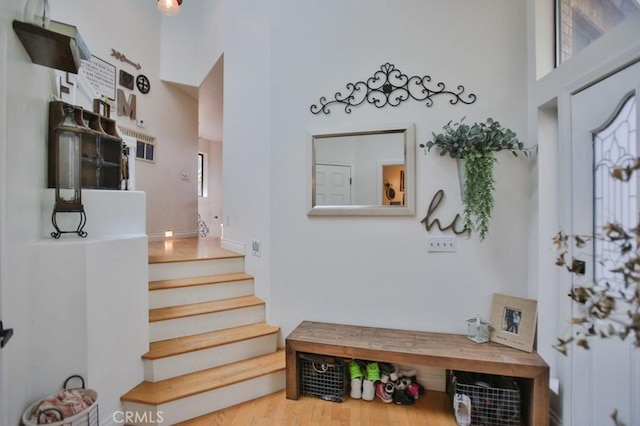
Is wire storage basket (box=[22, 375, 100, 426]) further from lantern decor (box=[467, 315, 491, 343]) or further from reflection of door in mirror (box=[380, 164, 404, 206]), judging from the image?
lantern decor (box=[467, 315, 491, 343])

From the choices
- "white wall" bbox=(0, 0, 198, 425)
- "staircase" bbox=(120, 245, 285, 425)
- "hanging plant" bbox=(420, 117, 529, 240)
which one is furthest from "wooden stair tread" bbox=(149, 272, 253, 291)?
"hanging plant" bbox=(420, 117, 529, 240)

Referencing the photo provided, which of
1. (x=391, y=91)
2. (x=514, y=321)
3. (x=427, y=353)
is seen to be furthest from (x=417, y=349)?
(x=391, y=91)

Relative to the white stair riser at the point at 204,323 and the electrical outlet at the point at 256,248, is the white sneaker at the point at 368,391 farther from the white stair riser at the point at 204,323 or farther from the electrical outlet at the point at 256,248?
the electrical outlet at the point at 256,248

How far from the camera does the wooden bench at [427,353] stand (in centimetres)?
174

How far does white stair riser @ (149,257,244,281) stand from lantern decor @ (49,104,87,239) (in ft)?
2.93

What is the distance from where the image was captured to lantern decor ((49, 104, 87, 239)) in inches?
65.5

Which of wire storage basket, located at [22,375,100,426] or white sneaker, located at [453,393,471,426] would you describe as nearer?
wire storage basket, located at [22,375,100,426]

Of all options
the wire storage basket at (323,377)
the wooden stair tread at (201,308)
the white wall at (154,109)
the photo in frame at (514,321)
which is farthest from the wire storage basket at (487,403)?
the white wall at (154,109)

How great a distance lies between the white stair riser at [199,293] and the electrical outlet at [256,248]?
0.28 meters

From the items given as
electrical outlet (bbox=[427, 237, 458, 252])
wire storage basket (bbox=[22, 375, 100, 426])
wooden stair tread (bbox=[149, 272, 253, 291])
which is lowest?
wire storage basket (bbox=[22, 375, 100, 426])

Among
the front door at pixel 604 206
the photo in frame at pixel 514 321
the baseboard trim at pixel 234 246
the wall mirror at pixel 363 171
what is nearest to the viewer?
the front door at pixel 604 206

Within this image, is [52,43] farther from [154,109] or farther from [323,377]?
[154,109]

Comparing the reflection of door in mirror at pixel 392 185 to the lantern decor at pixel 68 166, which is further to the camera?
the reflection of door in mirror at pixel 392 185

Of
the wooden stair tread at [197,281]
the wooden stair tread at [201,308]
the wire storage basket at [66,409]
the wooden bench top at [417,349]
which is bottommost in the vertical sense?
the wire storage basket at [66,409]
